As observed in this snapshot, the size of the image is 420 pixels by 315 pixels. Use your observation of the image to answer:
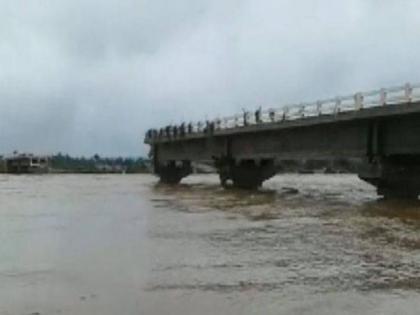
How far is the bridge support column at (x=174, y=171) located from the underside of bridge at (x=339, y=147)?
14436mm

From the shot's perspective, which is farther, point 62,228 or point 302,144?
point 302,144

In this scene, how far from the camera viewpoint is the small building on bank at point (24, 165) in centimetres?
15412

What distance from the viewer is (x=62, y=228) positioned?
2425 centimetres

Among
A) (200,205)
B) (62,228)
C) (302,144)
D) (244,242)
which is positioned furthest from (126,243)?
(302,144)

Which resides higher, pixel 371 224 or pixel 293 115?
pixel 293 115

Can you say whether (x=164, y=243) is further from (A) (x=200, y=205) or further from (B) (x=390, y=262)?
(A) (x=200, y=205)

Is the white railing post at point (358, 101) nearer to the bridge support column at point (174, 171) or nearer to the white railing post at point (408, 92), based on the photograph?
the white railing post at point (408, 92)

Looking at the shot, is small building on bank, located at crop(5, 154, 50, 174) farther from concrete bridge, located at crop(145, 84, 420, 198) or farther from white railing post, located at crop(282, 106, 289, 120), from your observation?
white railing post, located at crop(282, 106, 289, 120)

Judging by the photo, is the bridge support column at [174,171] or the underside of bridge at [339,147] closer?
the underside of bridge at [339,147]

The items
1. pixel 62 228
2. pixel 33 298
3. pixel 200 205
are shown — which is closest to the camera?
pixel 33 298

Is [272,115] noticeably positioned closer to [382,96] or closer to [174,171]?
[382,96]

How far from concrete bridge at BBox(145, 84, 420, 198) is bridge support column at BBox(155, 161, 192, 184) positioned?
11.6 metres

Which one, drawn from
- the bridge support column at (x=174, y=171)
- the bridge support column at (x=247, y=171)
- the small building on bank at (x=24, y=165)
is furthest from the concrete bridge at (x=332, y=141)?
the small building on bank at (x=24, y=165)

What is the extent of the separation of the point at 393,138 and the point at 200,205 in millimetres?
10142
